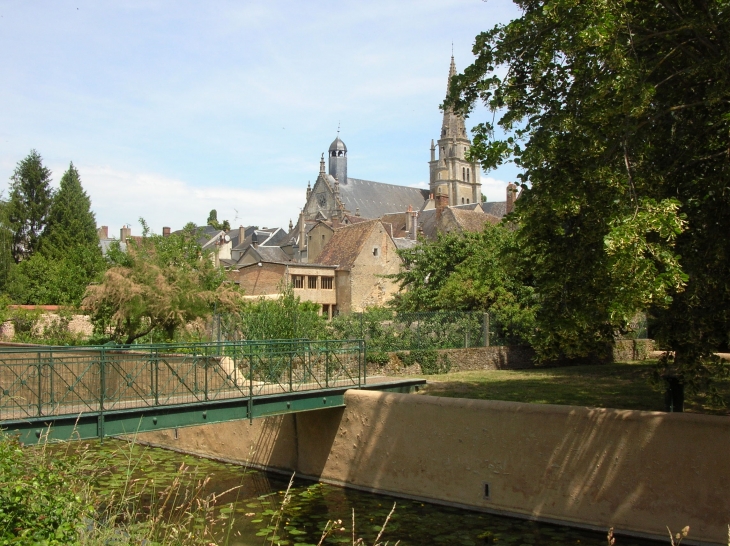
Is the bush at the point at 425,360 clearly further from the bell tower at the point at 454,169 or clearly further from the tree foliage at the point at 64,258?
the bell tower at the point at 454,169

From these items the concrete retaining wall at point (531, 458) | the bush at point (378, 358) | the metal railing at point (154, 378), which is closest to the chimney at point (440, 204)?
the bush at point (378, 358)

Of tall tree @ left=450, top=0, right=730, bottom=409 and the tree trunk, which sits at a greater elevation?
tall tree @ left=450, top=0, right=730, bottom=409

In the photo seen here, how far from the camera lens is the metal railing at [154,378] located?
13.7m

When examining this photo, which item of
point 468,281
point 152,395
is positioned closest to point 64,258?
point 468,281

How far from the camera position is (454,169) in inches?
4796

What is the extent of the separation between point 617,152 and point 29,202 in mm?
60688

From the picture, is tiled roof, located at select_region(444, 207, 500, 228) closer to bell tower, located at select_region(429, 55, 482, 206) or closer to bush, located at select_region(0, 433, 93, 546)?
bush, located at select_region(0, 433, 93, 546)

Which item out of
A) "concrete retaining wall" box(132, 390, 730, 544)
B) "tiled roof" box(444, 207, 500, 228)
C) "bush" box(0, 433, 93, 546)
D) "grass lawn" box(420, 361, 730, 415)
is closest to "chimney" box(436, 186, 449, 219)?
"tiled roof" box(444, 207, 500, 228)

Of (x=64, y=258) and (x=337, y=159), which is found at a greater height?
(x=337, y=159)

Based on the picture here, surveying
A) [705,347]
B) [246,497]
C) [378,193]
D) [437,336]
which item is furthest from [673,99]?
[378,193]

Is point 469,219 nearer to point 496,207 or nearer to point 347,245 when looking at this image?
point 347,245

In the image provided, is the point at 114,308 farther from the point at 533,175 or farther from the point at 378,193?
the point at 378,193

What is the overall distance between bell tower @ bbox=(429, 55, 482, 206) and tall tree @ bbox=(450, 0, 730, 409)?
356 feet

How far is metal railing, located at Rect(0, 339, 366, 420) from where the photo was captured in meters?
13.7
